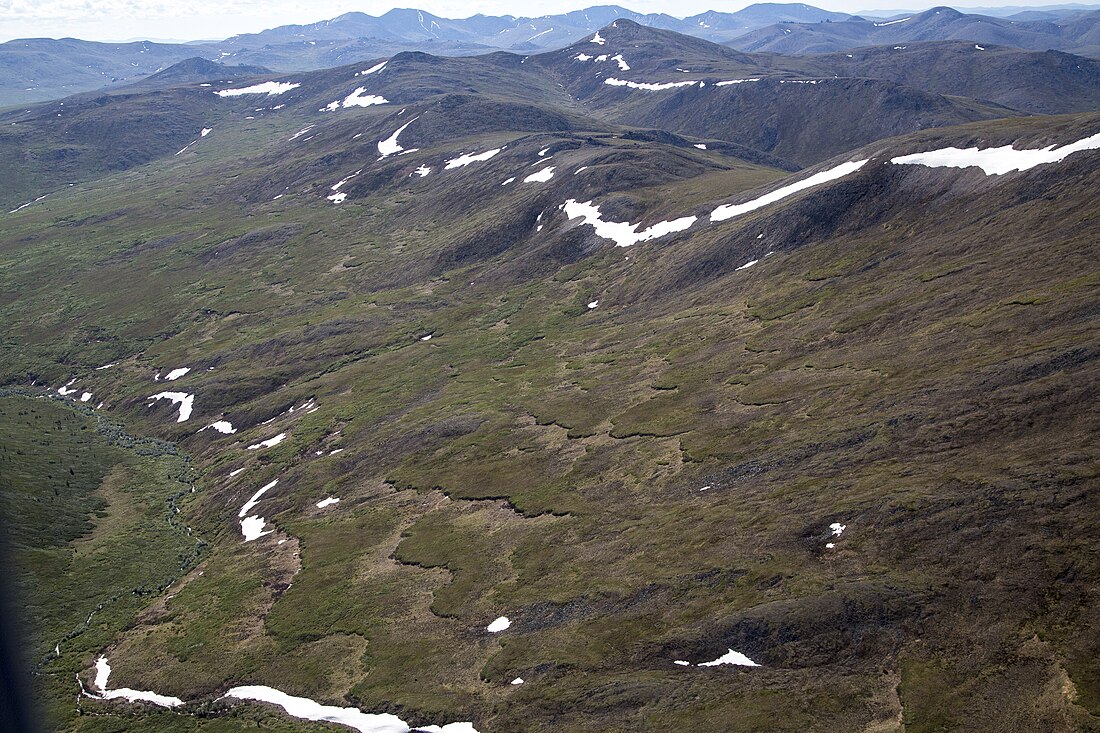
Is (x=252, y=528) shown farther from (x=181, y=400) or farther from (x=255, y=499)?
(x=181, y=400)

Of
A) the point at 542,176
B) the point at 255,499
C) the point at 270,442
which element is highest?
the point at 542,176

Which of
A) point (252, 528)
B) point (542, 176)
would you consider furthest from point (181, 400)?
point (542, 176)

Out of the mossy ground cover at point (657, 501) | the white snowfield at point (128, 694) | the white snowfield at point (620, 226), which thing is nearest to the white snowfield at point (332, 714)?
the mossy ground cover at point (657, 501)

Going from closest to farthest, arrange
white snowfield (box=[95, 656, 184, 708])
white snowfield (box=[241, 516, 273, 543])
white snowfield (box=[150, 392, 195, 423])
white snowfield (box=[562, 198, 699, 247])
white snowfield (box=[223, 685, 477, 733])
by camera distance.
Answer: white snowfield (box=[223, 685, 477, 733]) → white snowfield (box=[95, 656, 184, 708]) → white snowfield (box=[241, 516, 273, 543]) → white snowfield (box=[150, 392, 195, 423]) → white snowfield (box=[562, 198, 699, 247])

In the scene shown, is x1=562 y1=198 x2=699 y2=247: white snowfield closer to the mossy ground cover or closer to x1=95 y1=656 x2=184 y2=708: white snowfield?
the mossy ground cover

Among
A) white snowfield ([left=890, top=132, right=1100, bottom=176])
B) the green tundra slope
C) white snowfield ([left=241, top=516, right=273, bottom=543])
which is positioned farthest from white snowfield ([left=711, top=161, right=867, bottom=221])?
white snowfield ([left=241, top=516, right=273, bottom=543])

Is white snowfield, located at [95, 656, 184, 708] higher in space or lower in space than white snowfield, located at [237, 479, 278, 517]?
higher

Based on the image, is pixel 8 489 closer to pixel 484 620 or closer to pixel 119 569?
pixel 119 569
